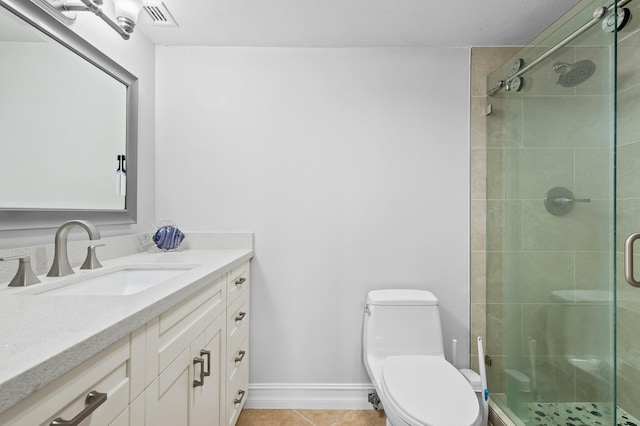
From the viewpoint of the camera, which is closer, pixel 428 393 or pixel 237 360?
pixel 428 393

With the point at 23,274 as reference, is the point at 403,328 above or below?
below

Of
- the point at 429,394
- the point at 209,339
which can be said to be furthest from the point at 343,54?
the point at 429,394

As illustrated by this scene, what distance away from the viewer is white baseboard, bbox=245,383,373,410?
1897mm

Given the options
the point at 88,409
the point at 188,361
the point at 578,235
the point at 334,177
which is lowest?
the point at 188,361

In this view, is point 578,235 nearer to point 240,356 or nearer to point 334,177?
point 334,177

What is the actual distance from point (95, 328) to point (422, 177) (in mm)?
1761

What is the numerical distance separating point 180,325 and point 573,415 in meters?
1.61

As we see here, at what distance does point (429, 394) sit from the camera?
1.29 metres

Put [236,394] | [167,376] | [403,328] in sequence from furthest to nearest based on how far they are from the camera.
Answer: [403,328], [236,394], [167,376]

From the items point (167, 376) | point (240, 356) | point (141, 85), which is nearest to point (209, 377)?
point (167, 376)

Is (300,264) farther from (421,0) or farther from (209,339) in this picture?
(421,0)

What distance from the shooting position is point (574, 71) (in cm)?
134

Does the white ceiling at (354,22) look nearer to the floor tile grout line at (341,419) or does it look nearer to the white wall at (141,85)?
the white wall at (141,85)

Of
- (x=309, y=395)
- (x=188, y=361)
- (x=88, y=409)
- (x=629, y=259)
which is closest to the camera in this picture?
(x=88, y=409)
